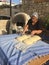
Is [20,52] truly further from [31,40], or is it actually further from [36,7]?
[36,7]

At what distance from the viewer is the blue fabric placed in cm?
466

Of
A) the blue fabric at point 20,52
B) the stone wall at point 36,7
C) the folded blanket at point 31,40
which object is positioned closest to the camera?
the blue fabric at point 20,52

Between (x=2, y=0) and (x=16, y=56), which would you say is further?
(x=2, y=0)

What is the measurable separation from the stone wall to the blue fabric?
3676mm

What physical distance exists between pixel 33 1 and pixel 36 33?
4.25 m

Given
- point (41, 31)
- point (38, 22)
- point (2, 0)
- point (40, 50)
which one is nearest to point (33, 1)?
point (38, 22)

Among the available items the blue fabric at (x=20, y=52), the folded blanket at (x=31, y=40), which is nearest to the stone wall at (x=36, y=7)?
the folded blanket at (x=31, y=40)

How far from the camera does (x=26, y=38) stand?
6.17 metres

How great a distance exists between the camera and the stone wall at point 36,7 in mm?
9539

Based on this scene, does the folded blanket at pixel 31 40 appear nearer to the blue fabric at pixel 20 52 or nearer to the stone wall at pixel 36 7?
the blue fabric at pixel 20 52

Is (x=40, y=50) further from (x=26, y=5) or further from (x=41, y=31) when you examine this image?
(x=26, y=5)

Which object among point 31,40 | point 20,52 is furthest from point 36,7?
point 20,52

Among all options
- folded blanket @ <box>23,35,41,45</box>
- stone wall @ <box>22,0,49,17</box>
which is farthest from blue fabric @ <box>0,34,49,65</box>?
stone wall @ <box>22,0,49,17</box>

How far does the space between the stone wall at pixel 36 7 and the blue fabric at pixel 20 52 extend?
368cm
